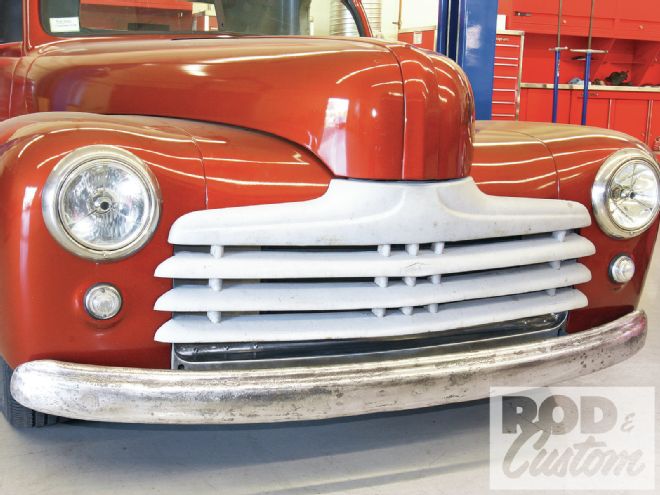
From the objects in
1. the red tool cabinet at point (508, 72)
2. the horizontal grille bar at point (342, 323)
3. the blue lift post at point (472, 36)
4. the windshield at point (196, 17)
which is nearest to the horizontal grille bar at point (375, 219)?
the horizontal grille bar at point (342, 323)

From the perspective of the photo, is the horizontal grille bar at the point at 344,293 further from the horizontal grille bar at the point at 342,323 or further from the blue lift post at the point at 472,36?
the blue lift post at the point at 472,36

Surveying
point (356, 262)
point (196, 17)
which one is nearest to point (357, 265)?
point (356, 262)

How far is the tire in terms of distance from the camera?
6.22 ft

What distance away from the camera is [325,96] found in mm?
1769

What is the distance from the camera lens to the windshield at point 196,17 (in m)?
2.39

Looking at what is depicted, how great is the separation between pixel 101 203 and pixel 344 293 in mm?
528

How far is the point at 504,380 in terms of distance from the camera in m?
1.70

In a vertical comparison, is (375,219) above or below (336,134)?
below

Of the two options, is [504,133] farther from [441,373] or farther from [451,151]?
[441,373]

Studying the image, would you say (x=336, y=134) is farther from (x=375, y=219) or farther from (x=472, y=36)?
(x=472, y=36)

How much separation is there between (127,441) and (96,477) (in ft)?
0.62

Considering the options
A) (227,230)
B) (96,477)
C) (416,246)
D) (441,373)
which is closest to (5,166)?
(227,230)

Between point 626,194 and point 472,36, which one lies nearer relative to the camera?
point 626,194

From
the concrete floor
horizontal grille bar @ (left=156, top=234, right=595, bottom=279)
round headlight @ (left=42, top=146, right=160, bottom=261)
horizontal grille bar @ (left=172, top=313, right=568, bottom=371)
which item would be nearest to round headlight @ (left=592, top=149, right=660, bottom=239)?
horizontal grille bar @ (left=156, top=234, right=595, bottom=279)
